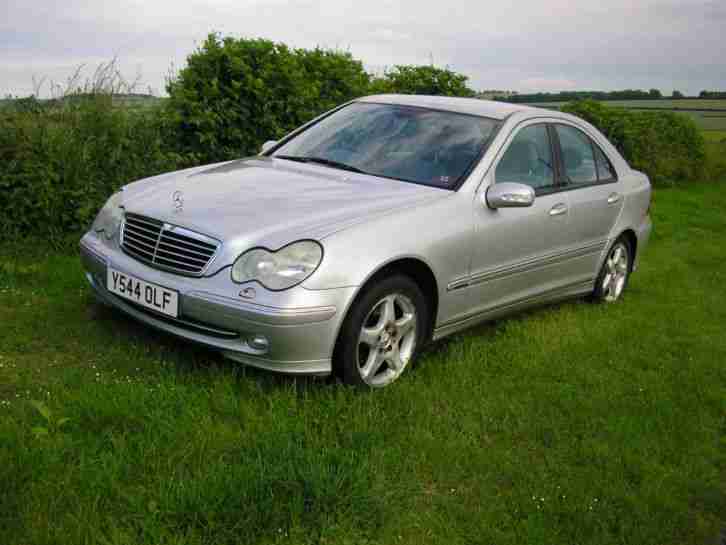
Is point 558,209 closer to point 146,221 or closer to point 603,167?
point 603,167

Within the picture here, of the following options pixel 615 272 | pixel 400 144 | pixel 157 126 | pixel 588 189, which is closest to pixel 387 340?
pixel 400 144

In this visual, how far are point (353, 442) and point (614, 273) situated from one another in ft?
13.0

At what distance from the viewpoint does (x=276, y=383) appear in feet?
14.9

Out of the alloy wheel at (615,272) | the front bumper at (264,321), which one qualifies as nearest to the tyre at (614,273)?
the alloy wheel at (615,272)

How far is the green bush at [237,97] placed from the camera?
8148 mm

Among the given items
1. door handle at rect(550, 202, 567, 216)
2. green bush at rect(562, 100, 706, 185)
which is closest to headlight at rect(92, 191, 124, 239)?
door handle at rect(550, 202, 567, 216)

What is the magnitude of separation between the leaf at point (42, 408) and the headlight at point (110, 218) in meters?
1.33

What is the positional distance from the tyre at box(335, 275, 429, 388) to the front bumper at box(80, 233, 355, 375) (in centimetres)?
11

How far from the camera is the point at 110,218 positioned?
5.02 metres

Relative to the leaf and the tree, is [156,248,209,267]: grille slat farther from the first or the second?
the tree

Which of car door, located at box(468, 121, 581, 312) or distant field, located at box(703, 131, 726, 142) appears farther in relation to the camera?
distant field, located at box(703, 131, 726, 142)

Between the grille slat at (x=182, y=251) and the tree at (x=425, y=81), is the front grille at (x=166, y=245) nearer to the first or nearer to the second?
the grille slat at (x=182, y=251)

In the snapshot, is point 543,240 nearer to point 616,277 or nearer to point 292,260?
point 616,277

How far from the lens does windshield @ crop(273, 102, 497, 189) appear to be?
17.7 feet
